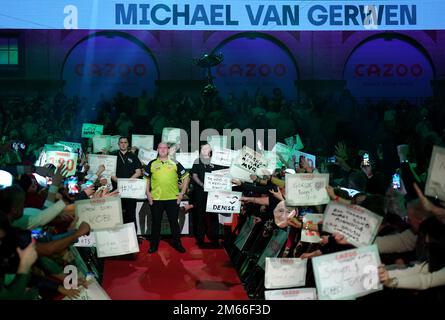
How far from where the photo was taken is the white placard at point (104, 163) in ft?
40.5

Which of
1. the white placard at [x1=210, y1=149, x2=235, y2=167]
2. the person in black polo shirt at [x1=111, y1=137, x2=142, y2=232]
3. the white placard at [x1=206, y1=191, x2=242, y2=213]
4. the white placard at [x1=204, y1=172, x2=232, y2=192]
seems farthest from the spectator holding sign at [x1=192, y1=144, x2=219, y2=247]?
the person in black polo shirt at [x1=111, y1=137, x2=142, y2=232]

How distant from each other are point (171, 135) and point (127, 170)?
1460 mm

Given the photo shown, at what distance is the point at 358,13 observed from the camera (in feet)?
38.1

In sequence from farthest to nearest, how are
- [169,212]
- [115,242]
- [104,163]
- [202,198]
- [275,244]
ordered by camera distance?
[104,163], [202,198], [169,212], [275,244], [115,242]

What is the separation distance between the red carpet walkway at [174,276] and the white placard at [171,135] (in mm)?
2380

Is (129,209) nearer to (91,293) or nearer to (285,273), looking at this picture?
(285,273)

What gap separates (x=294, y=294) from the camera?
6.45 meters

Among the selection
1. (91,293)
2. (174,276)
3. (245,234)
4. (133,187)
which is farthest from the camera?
(133,187)

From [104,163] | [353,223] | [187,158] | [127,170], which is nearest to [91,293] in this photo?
[353,223]

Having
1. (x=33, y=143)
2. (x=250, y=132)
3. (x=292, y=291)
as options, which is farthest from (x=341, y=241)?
(x=33, y=143)

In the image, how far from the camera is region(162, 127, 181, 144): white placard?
13.2 metres

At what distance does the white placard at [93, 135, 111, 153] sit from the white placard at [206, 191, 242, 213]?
9.73ft

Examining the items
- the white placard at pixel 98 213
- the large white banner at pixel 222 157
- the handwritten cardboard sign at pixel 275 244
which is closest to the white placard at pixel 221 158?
the large white banner at pixel 222 157
